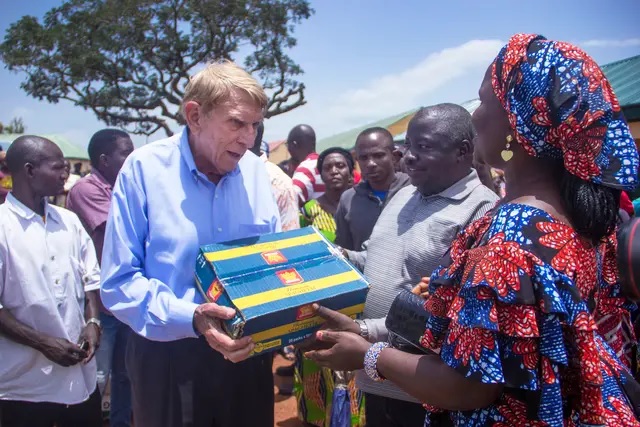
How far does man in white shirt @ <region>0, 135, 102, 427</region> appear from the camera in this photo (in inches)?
103

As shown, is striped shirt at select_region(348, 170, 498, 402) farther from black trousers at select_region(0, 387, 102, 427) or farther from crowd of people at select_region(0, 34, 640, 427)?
black trousers at select_region(0, 387, 102, 427)

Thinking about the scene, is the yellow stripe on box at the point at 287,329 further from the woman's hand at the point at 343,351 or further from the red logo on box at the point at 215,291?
the red logo on box at the point at 215,291

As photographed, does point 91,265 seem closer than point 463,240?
No

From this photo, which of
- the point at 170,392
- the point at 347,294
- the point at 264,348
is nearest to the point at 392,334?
the point at 347,294

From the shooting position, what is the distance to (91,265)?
312cm

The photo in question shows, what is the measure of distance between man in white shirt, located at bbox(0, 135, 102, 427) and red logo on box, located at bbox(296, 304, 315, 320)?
175 centimetres

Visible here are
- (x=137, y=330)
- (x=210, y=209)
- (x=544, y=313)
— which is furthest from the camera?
(x=210, y=209)

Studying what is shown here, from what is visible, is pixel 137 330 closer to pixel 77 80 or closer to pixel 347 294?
pixel 347 294

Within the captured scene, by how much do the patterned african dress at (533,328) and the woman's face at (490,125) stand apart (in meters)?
0.21

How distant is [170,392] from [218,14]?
2249 cm

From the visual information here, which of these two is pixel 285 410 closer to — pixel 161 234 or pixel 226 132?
pixel 161 234

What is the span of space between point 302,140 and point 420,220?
13.6 feet

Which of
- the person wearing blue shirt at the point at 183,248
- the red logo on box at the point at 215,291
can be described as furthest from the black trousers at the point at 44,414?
the red logo on box at the point at 215,291

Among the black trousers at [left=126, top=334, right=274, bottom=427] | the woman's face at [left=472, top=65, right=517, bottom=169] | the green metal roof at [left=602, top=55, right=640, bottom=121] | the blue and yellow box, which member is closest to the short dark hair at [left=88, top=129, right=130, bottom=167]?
the black trousers at [left=126, top=334, right=274, bottom=427]
